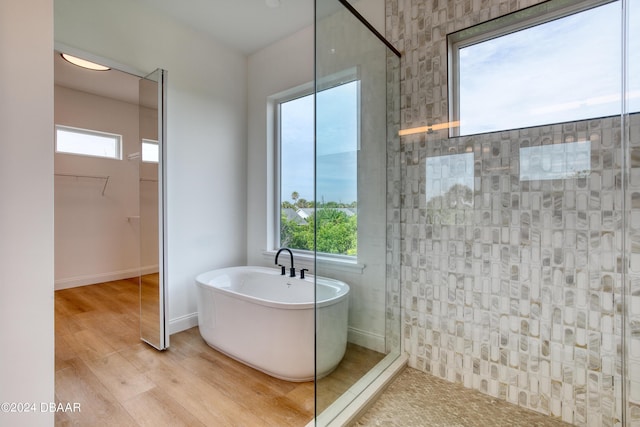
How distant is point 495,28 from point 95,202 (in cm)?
510

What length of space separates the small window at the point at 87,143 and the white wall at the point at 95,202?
0.22 ft

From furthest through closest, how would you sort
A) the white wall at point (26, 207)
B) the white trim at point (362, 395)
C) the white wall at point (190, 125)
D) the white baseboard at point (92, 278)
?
the white baseboard at point (92, 278)
the white wall at point (190, 125)
the white trim at point (362, 395)
the white wall at point (26, 207)

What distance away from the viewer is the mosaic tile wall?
149 centimetres

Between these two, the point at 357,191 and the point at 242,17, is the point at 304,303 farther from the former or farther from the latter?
the point at 242,17

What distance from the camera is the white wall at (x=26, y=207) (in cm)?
90

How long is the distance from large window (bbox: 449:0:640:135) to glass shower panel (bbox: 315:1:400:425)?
464 millimetres

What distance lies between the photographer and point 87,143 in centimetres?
423

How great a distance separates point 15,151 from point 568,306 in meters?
2.47

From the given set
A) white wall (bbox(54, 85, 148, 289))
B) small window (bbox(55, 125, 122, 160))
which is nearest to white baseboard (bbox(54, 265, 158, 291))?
white wall (bbox(54, 85, 148, 289))

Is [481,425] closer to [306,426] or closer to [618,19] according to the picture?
[306,426]

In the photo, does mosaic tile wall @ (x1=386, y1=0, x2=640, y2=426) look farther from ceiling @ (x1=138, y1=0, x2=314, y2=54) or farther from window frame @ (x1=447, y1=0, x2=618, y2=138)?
ceiling @ (x1=138, y1=0, x2=314, y2=54)

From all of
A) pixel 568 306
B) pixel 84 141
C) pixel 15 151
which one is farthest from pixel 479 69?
pixel 84 141

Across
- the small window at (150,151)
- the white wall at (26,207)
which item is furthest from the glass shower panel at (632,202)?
the small window at (150,151)

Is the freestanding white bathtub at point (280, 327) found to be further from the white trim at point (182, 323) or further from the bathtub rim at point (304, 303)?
the white trim at point (182, 323)
